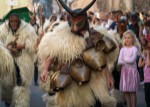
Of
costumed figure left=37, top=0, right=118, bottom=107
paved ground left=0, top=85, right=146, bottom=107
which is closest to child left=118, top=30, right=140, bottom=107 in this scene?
paved ground left=0, top=85, right=146, bottom=107

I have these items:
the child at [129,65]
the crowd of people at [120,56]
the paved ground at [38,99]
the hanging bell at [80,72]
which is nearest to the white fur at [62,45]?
the hanging bell at [80,72]

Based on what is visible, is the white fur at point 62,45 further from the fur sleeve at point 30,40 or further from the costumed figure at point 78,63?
the fur sleeve at point 30,40

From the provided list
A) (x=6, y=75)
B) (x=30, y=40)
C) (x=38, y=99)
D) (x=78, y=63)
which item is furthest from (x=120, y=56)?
(x=38, y=99)

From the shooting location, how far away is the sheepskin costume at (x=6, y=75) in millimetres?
8828

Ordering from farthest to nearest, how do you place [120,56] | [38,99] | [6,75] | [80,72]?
[38,99]
[120,56]
[6,75]
[80,72]

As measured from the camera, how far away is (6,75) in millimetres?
9227

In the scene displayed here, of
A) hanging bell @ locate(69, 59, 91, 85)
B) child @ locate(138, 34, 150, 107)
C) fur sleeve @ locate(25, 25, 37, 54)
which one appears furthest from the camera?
fur sleeve @ locate(25, 25, 37, 54)

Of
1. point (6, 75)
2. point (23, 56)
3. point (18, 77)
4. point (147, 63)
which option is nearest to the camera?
point (6, 75)

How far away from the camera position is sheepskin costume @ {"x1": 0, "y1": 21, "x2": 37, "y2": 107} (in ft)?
32.1

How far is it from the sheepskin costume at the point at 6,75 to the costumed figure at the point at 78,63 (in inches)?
77.3

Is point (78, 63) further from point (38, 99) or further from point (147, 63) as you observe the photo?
point (38, 99)

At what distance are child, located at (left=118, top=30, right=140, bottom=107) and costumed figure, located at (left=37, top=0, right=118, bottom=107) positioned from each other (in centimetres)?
264

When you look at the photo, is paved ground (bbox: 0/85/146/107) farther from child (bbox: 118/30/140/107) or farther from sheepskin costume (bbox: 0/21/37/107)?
child (bbox: 118/30/140/107)

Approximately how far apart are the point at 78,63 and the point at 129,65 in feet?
9.93
